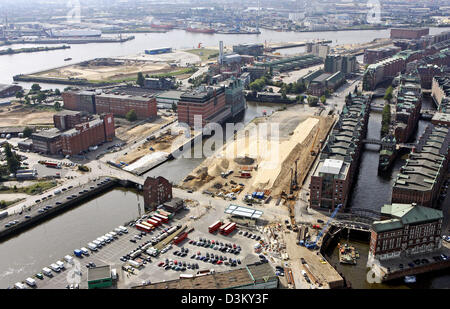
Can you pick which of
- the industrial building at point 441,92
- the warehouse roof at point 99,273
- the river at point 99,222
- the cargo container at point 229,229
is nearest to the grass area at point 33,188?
the river at point 99,222

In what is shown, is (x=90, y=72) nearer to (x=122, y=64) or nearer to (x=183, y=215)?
(x=122, y=64)

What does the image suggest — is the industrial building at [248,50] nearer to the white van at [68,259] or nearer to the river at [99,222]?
the river at [99,222]

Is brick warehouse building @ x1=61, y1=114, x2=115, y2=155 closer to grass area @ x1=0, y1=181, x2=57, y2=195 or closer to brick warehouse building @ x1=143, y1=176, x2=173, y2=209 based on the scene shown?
grass area @ x1=0, y1=181, x2=57, y2=195

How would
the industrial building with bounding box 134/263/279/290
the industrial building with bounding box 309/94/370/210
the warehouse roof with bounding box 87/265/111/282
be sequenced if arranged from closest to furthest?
the industrial building with bounding box 134/263/279/290
the warehouse roof with bounding box 87/265/111/282
the industrial building with bounding box 309/94/370/210

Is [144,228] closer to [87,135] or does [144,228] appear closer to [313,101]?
[87,135]

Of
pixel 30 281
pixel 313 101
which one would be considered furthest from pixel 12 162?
pixel 313 101

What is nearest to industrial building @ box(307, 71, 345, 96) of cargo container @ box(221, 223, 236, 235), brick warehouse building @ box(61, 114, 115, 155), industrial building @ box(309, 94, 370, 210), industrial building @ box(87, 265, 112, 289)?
industrial building @ box(309, 94, 370, 210)
